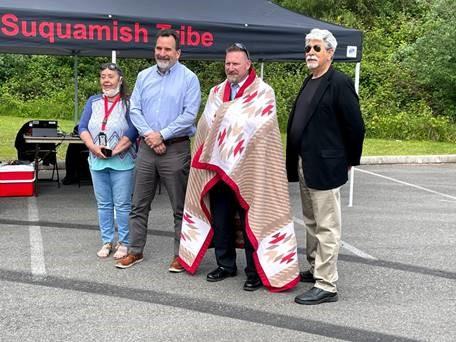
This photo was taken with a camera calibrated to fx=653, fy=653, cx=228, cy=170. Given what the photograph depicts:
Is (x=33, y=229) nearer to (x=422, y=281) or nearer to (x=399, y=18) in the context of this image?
(x=422, y=281)

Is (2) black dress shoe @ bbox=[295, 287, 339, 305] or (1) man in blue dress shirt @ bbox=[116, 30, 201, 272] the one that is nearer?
(2) black dress shoe @ bbox=[295, 287, 339, 305]

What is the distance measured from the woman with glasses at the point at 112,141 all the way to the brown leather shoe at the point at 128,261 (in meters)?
0.13

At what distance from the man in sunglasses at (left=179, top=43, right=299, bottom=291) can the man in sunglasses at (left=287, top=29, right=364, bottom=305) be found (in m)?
0.21

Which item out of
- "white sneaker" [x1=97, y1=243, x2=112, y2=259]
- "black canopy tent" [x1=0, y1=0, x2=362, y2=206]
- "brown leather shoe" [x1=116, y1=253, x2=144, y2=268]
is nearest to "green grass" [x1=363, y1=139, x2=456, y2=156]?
"black canopy tent" [x1=0, y1=0, x2=362, y2=206]

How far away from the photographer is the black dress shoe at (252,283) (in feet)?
16.2

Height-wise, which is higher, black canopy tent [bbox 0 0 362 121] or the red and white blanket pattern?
black canopy tent [bbox 0 0 362 121]

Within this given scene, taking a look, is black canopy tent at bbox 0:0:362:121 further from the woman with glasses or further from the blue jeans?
the blue jeans

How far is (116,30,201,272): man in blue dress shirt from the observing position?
5164 mm

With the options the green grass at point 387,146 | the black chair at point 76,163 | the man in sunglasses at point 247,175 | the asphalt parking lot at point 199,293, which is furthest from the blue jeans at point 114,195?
the green grass at point 387,146

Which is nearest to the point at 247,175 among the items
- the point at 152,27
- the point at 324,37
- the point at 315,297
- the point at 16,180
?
the point at 315,297

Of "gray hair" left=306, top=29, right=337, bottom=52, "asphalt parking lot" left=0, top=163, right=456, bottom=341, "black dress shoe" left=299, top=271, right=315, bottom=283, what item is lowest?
"asphalt parking lot" left=0, top=163, right=456, bottom=341

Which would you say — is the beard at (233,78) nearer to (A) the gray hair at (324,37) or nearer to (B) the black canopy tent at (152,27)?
(A) the gray hair at (324,37)

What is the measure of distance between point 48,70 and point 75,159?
17.2 metres

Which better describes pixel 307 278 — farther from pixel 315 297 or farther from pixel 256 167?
pixel 256 167
